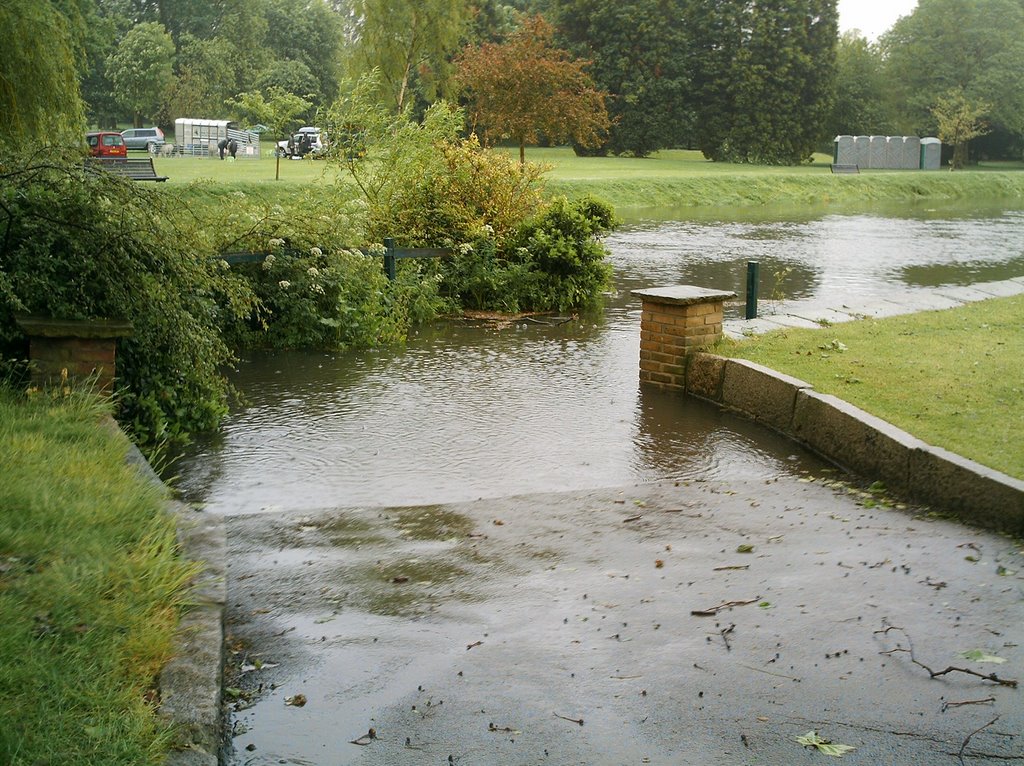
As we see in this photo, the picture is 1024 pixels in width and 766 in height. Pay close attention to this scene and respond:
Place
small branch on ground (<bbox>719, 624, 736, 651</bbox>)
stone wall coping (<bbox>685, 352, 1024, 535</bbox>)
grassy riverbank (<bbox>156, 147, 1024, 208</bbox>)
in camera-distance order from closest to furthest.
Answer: small branch on ground (<bbox>719, 624, 736, 651</bbox>) < stone wall coping (<bbox>685, 352, 1024, 535</bbox>) < grassy riverbank (<bbox>156, 147, 1024, 208</bbox>)

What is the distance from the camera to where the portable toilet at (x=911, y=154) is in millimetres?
60469

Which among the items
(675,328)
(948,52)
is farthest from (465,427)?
(948,52)

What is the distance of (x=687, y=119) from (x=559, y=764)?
62922mm

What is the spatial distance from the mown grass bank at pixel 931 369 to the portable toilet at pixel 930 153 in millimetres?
52496

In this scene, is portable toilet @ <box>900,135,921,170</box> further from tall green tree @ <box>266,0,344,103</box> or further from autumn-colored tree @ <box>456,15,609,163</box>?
tall green tree @ <box>266,0,344,103</box>

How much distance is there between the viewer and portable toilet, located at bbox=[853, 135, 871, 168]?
59.9m

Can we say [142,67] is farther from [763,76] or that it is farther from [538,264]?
[538,264]

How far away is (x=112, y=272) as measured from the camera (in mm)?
7234

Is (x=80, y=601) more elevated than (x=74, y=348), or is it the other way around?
(x=74, y=348)

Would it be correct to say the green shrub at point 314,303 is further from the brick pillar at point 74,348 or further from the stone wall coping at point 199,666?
the stone wall coping at point 199,666

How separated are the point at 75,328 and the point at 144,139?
53.0 metres

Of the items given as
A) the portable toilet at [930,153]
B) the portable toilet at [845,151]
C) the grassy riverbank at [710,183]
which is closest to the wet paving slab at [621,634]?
the grassy riverbank at [710,183]

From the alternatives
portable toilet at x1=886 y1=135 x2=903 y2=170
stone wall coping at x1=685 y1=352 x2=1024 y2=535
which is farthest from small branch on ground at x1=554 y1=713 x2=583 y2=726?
portable toilet at x1=886 y1=135 x2=903 y2=170

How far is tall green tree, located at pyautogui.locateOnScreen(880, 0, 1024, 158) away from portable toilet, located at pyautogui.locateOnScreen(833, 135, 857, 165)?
8817 millimetres
